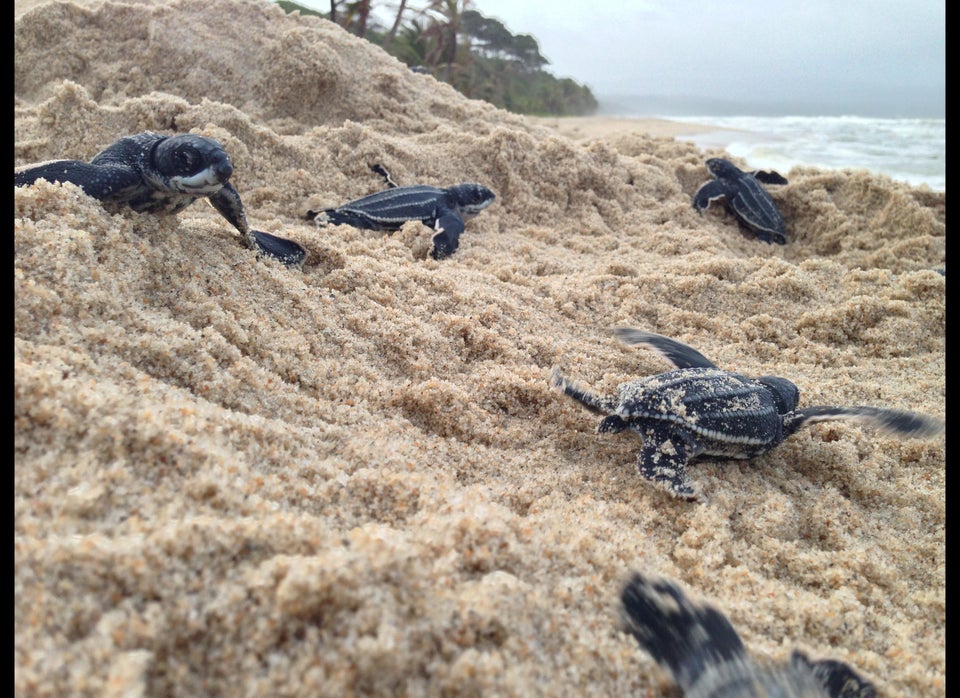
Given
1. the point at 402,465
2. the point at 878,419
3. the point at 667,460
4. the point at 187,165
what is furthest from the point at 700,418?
the point at 187,165

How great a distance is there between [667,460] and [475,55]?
22.4 meters

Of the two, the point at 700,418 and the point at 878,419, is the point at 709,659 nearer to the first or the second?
the point at 700,418

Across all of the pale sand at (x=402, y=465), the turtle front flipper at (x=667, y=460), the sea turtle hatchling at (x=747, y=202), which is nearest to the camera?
the pale sand at (x=402, y=465)

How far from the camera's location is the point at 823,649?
1.02 metres

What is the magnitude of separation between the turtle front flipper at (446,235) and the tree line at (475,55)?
7.96 metres

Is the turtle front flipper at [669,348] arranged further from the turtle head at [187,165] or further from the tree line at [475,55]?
the tree line at [475,55]

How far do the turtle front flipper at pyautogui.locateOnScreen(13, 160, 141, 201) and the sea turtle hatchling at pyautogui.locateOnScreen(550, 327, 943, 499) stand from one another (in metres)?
1.34

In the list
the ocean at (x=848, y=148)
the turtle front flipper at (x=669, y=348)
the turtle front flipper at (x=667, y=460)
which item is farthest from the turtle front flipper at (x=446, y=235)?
the ocean at (x=848, y=148)

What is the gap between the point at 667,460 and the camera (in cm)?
145

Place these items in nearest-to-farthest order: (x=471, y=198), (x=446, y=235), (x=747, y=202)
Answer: (x=446, y=235) → (x=471, y=198) → (x=747, y=202)

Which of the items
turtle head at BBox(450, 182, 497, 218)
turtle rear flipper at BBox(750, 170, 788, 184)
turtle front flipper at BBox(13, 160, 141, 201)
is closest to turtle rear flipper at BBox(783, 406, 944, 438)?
turtle front flipper at BBox(13, 160, 141, 201)

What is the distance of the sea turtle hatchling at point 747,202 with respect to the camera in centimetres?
387

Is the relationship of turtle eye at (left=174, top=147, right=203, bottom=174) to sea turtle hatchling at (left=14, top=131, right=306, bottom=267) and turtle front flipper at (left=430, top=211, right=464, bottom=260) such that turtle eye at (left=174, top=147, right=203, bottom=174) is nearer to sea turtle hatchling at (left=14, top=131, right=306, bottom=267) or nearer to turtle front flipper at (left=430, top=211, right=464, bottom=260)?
sea turtle hatchling at (left=14, top=131, right=306, bottom=267)
